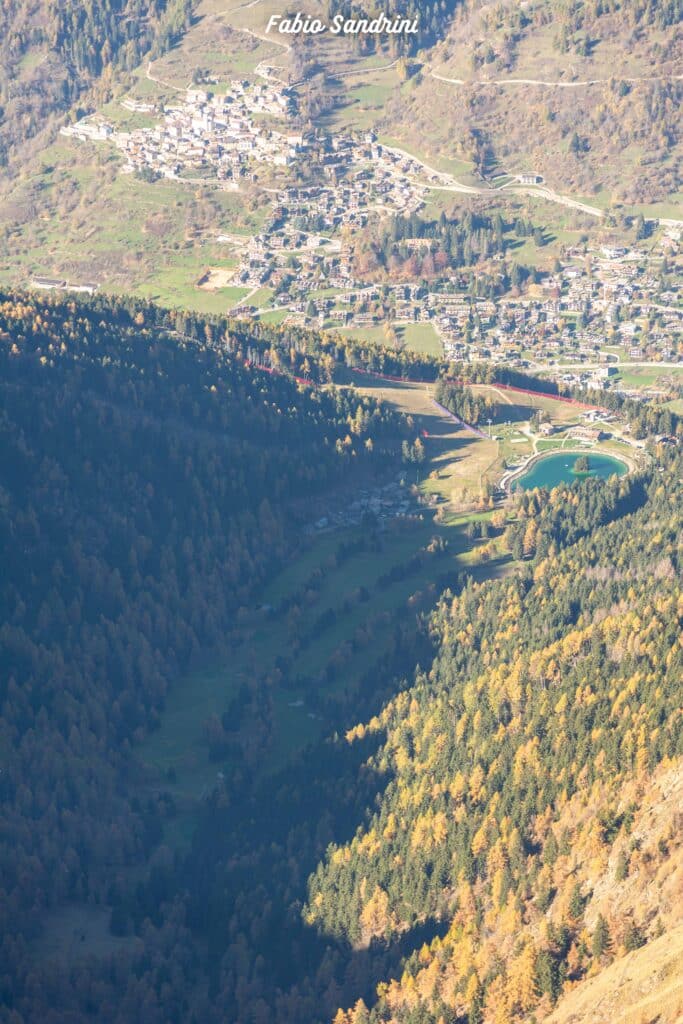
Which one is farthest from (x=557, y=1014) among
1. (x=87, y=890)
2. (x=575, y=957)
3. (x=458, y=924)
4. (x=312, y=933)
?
(x=87, y=890)

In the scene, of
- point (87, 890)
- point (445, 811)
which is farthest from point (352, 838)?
point (87, 890)

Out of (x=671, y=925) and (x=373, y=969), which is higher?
(x=671, y=925)

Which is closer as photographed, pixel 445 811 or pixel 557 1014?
pixel 557 1014

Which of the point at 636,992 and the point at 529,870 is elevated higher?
the point at 636,992

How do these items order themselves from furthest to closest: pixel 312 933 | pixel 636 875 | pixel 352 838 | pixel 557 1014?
1. pixel 352 838
2. pixel 312 933
3. pixel 636 875
4. pixel 557 1014

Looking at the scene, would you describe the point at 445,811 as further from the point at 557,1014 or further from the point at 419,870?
the point at 557,1014

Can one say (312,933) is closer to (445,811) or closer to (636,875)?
(445,811)

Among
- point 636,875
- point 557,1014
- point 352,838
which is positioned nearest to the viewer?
point 557,1014

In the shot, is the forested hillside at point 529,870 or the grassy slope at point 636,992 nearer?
the grassy slope at point 636,992

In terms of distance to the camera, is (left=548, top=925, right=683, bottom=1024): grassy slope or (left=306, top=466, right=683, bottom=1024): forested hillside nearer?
(left=548, top=925, right=683, bottom=1024): grassy slope

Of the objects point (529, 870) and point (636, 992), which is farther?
point (529, 870)
